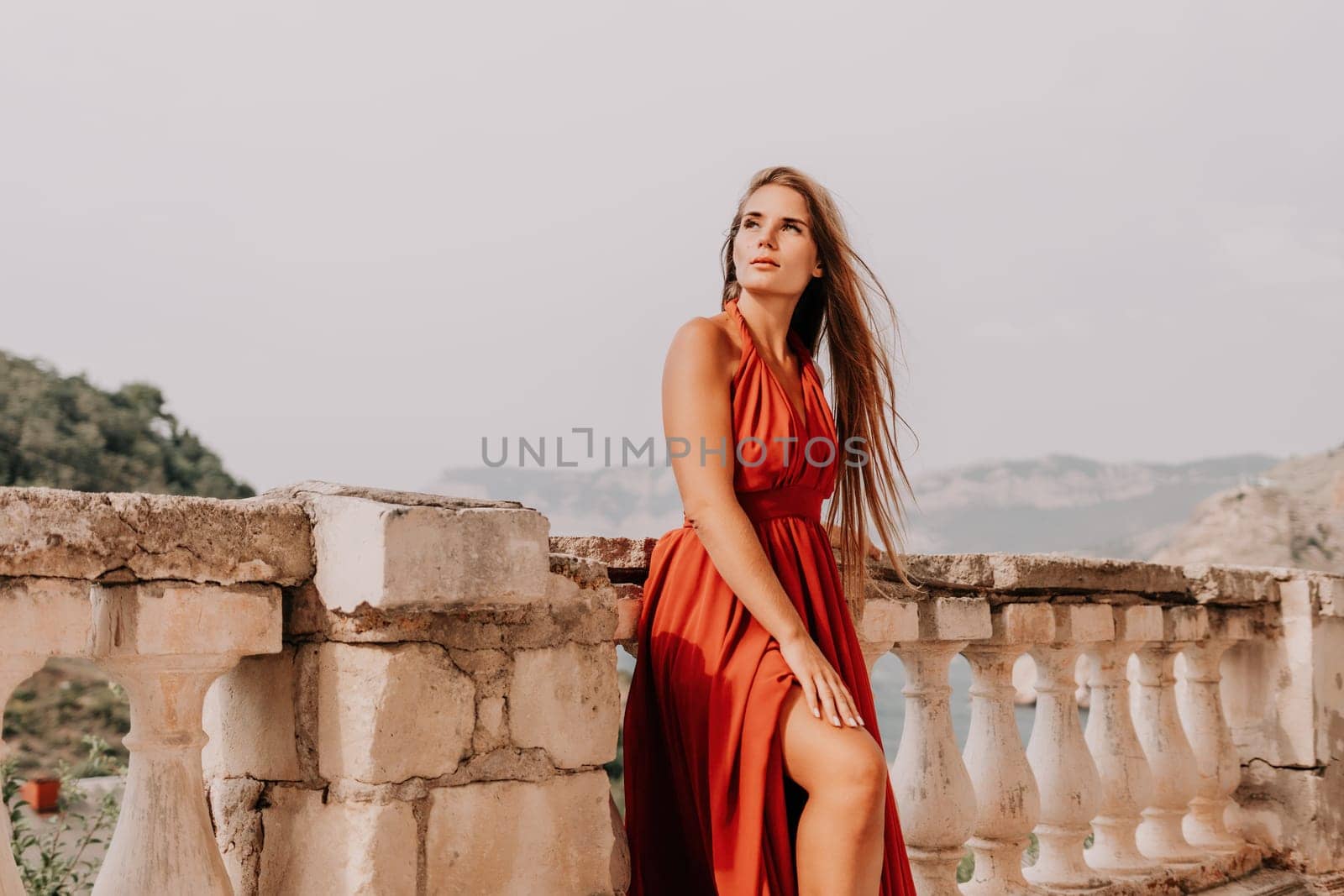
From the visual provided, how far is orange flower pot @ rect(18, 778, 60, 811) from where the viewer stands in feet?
23.3

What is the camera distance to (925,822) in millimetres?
3236

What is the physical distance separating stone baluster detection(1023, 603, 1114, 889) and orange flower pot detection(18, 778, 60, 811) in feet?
18.7

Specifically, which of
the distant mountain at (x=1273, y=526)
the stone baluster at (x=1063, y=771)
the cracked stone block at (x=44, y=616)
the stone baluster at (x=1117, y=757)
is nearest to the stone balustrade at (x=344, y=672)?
the cracked stone block at (x=44, y=616)

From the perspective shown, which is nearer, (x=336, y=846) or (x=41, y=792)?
(x=336, y=846)

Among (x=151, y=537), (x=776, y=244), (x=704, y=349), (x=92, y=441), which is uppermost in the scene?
(x=92, y=441)

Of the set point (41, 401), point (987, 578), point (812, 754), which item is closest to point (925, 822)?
point (987, 578)

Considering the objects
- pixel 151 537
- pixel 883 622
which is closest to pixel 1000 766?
pixel 883 622

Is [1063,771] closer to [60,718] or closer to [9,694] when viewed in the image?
[9,694]

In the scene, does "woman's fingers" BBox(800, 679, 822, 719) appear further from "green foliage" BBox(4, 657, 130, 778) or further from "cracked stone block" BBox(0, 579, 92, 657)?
"green foliage" BBox(4, 657, 130, 778)

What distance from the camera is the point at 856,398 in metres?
3.00

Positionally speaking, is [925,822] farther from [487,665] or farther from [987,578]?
[487,665]

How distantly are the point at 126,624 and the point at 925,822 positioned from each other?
2.10 meters

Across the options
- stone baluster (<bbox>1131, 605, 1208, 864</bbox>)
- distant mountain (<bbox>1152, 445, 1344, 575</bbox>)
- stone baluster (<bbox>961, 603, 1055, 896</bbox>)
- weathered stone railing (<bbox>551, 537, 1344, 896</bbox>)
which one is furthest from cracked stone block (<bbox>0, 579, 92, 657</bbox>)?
distant mountain (<bbox>1152, 445, 1344, 575</bbox>)

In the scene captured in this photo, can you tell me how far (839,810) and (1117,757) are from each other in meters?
2.04
